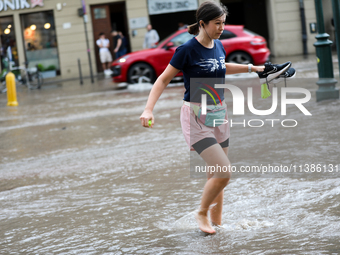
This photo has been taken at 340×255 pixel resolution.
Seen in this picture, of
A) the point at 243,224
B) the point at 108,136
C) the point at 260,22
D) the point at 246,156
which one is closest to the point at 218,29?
the point at 243,224

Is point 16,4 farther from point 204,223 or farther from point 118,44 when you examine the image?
point 204,223

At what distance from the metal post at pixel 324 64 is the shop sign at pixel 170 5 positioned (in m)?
15.2

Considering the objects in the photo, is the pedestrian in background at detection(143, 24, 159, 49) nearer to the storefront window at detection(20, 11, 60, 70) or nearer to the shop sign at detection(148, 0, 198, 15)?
the shop sign at detection(148, 0, 198, 15)

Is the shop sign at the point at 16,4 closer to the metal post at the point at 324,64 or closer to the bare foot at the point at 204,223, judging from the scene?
the metal post at the point at 324,64

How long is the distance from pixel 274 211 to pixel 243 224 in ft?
1.25

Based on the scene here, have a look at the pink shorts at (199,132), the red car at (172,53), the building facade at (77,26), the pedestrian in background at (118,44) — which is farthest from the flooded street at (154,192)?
the building facade at (77,26)

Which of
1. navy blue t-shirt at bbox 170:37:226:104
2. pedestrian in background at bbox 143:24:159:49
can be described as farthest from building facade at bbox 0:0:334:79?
navy blue t-shirt at bbox 170:37:226:104

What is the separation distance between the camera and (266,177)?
5.07 metres

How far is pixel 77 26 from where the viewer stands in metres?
23.4

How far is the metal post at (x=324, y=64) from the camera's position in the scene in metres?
8.92

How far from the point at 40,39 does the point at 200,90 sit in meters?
21.5

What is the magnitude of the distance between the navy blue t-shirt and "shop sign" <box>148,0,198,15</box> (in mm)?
20586

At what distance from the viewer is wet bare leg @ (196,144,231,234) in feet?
11.3

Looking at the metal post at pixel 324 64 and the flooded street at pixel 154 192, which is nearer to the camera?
the flooded street at pixel 154 192
